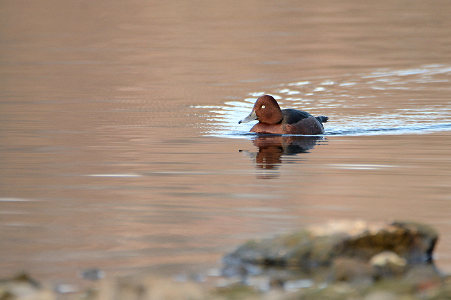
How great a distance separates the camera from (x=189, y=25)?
41.9m

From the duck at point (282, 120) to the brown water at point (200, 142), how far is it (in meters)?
0.41

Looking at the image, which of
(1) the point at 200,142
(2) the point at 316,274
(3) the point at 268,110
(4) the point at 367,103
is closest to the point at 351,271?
(2) the point at 316,274

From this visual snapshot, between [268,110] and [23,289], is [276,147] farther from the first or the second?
[23,289]

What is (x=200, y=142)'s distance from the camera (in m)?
15.7

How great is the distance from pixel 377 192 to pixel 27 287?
198 inches

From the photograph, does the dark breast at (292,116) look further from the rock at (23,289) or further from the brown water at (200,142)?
the rock at (23,289)

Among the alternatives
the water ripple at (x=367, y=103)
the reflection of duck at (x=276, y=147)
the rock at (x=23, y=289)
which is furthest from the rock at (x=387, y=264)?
the water ripple at (x=367, y=103)

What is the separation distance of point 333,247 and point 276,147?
7819 mm

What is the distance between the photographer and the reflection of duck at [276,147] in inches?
537

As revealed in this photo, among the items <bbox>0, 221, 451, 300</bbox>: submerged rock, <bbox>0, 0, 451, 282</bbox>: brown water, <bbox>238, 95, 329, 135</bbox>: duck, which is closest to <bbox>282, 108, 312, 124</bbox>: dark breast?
<bbox>238, 95, 329, 135</bbox>: duck

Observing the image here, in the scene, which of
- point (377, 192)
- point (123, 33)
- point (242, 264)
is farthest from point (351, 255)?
point (123, 33)

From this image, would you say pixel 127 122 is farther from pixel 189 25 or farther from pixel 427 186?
pixel 189 25

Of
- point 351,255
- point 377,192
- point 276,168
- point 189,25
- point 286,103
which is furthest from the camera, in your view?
point 189,25

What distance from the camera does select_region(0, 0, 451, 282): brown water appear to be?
350 inches
